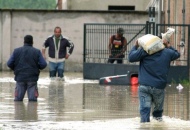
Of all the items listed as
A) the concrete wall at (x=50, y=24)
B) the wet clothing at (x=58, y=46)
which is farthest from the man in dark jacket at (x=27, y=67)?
the concrete wall at (x=50, y=24)

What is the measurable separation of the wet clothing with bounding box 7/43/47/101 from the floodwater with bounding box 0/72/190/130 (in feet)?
0.95

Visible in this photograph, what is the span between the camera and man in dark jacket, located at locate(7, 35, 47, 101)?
19938mm

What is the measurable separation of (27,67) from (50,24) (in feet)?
58.7

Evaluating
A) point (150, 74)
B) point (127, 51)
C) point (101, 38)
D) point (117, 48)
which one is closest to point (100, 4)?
point (101, 38)

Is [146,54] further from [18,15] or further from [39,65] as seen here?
[18,15]

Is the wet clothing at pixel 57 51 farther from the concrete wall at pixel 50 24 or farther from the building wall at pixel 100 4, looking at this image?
the building wall at pixel 100 4

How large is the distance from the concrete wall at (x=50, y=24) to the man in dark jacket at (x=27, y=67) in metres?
17.5

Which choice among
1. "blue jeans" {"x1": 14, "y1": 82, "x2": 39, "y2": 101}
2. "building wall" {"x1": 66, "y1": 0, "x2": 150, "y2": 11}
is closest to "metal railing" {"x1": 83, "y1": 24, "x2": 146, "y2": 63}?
"building wall" {"x1": 66, "y1": 0, "x2": 150, "y2": 11}

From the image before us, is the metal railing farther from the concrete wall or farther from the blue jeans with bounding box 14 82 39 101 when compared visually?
the blue jeans with bounding box 14 82 39 101

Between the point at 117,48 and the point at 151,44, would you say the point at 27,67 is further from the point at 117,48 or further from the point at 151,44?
the point at 117,48

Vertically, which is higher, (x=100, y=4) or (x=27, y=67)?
(x=100, y=4)

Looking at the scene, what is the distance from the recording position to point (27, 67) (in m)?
19.9

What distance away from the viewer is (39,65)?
65.4 feet

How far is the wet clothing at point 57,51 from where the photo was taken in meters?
29.1
